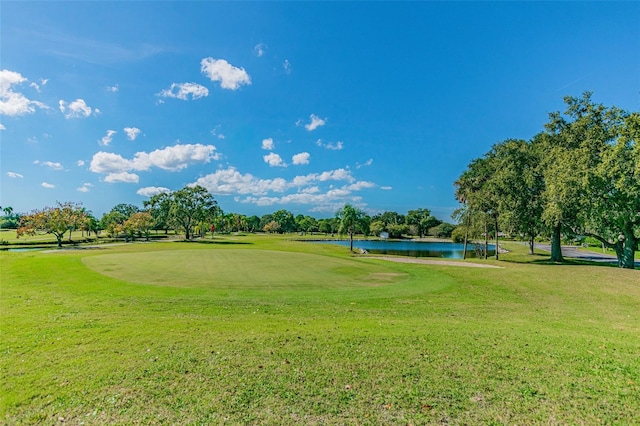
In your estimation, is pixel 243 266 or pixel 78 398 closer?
pixel 78 398

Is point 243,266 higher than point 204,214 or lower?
lower

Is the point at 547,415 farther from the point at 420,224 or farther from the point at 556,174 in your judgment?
the point at 420,224

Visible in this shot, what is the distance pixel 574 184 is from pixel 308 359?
29413 millimetres

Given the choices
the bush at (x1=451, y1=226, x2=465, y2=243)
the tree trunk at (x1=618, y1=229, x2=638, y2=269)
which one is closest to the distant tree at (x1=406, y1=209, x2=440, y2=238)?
the bush at (x1=451, y1=226, x2=465, y2=243)

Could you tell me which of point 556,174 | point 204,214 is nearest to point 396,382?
point 556,174

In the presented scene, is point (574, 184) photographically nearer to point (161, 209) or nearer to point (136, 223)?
point (136, 223)

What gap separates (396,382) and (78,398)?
5.05m

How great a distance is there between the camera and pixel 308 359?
21.1ft

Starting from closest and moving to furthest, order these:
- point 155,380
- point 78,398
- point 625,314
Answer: point 78,398 < point 155,380 < point 625,314

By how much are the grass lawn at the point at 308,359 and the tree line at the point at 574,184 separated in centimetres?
1523

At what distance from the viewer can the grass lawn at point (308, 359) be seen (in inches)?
184

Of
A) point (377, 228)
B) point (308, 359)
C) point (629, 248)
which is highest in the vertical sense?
point (377, 228)

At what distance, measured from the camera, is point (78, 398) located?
4.90 metres

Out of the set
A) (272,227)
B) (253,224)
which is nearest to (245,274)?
(272,227)
